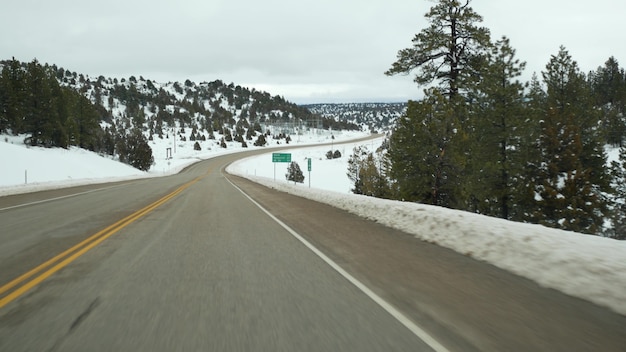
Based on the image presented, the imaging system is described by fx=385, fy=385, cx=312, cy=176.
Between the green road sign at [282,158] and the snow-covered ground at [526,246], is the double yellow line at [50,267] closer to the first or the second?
the snow-covered ground at [526,246]

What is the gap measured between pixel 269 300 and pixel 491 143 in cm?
2276

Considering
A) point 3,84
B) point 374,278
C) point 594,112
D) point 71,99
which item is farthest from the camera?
point 71,99

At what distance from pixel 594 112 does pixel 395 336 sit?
29.1m

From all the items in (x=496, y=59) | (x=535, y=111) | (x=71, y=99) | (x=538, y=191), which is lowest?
(x=538, y=191)

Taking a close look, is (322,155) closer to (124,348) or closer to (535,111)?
(535,111)

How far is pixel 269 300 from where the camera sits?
4.33m

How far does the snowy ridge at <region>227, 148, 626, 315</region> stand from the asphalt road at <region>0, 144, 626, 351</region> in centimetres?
35

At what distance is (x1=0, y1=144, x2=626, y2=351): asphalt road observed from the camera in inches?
130

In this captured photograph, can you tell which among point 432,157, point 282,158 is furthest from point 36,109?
point 432,157

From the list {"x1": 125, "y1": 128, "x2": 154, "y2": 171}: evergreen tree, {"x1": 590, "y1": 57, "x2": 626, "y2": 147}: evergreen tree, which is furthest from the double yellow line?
{"x1": 590, "y1": 57, "x2": 626, "y2": 147}: evergreen tree

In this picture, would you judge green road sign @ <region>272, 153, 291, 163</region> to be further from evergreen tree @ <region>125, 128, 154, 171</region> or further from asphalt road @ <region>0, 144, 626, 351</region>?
asphalt road @ <region>0, 144, 626, 351</region>

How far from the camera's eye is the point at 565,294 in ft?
15.6

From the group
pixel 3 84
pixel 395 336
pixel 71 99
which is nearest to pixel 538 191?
pixel 395 336

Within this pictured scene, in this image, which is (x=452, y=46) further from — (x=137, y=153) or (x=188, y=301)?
(x=137, y=153)
